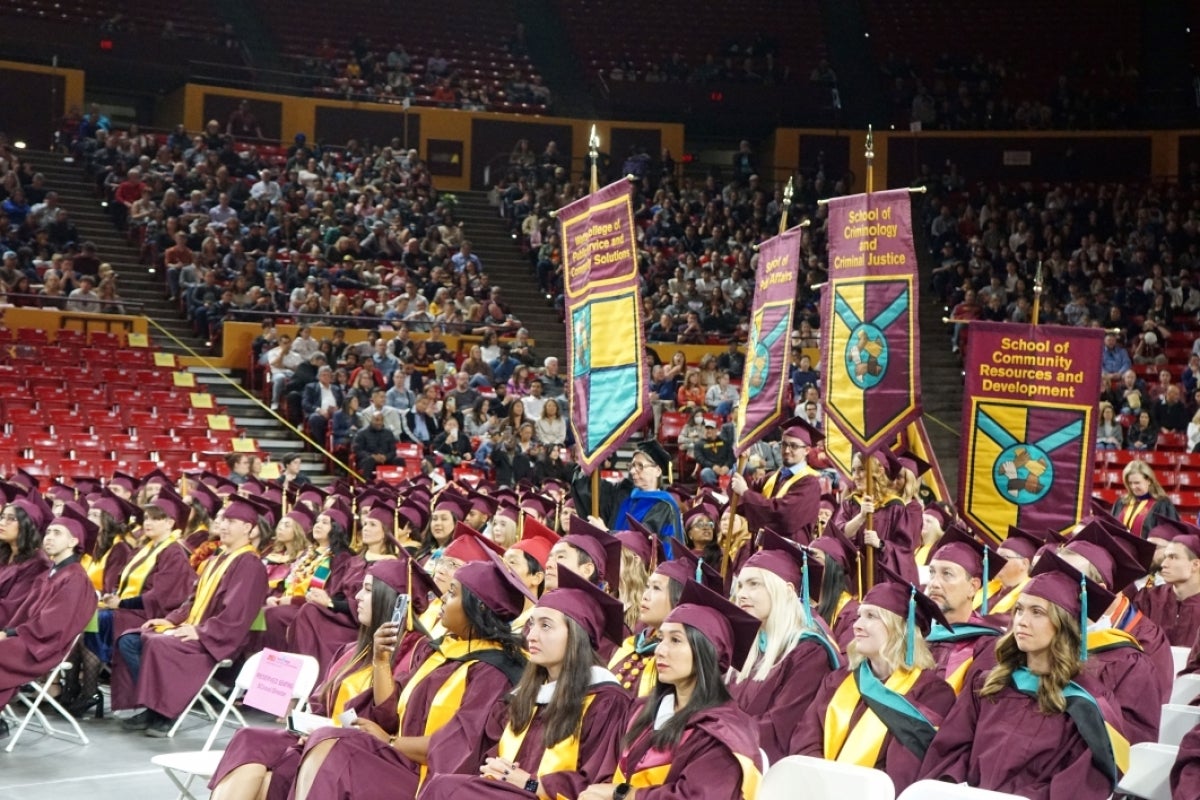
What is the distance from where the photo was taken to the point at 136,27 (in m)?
26.9

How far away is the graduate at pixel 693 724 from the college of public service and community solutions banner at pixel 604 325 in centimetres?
364

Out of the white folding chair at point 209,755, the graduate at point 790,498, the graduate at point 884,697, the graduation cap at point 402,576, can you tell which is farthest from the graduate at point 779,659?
the graduate at point 790,498

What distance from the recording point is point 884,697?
5.16 meters

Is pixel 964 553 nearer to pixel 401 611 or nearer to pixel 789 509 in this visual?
pixel 401 611

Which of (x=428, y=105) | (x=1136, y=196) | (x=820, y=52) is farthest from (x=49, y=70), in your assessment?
(x=1136, y=196)

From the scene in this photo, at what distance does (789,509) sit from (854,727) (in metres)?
4.31

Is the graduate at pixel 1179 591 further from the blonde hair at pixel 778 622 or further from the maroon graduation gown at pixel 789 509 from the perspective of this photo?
the blonde hair at pixel 778 622

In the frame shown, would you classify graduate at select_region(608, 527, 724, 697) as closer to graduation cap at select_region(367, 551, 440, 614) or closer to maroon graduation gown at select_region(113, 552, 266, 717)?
graduation cap at select_region(367, 551, 440, 614)

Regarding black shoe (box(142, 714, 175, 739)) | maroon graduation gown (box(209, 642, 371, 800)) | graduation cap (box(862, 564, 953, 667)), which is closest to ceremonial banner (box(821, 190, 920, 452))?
graduation cap (box(862, 564, 953, 667))

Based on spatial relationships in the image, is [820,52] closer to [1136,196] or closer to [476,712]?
[1136,196]

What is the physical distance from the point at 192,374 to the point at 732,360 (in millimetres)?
7083

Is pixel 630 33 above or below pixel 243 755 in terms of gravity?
above

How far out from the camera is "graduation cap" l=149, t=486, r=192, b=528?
34.6 feet

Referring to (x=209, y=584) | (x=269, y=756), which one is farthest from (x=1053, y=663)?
(x=209, y=584)
